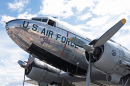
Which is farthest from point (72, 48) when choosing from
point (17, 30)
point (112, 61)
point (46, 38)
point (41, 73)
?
point (41, 73)

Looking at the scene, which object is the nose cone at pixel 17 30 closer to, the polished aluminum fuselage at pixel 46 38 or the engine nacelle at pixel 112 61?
the polished aluminum fuselage at pixel 46 38

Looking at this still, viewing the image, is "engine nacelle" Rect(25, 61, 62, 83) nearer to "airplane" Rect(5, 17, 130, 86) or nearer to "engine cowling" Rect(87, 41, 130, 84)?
"airplane" Rect(5, 17, 130, 86)

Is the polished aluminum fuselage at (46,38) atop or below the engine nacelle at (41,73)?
atop

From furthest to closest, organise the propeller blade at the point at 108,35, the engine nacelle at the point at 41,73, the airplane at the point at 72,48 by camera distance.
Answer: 1. the engine nacelle at the point at 41,73
2. the airplane at the point at 72,48
3. the propeller blade at the point at 108,35

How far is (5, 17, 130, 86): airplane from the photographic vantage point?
8391mm

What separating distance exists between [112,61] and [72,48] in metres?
2.63

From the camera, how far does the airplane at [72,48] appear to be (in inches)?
330

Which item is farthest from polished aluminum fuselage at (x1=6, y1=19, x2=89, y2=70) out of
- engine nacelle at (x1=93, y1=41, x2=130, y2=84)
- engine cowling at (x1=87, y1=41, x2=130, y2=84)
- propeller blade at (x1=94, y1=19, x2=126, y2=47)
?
propeller blade at (x1=94, y1=19, x2=126, y2=47)

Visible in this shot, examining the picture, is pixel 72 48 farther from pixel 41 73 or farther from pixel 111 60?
pixel 41 73

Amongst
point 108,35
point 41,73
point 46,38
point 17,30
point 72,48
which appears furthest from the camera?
point 41,73

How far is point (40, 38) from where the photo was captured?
30.2 feet

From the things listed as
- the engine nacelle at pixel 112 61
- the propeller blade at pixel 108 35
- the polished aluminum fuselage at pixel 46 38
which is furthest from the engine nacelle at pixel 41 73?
the propeller blade at pixel 108 35

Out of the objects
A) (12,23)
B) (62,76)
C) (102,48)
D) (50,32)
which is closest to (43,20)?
(50,32)

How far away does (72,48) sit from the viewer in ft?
32.5
